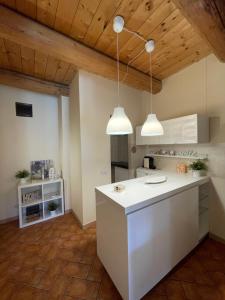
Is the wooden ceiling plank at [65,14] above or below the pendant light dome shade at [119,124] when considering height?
above

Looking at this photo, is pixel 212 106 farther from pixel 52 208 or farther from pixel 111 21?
pixel 52 208

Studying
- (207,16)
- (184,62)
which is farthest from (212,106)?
(207,16)

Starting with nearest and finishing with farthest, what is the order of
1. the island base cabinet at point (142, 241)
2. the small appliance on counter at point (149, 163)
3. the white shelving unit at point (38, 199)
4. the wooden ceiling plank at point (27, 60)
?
the island base cabinet at point (142, 241) < the wooden ceiling plank at point (27, 60) < the white shelving unit at point (38, 199) < the small appliance on counter at point (149, 163)

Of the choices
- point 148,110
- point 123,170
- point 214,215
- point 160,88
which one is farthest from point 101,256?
point 160,88

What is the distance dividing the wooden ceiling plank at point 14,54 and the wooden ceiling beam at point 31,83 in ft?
0.45

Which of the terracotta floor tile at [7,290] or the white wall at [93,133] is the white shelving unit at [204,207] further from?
the terracotta floor tile at [7,290]

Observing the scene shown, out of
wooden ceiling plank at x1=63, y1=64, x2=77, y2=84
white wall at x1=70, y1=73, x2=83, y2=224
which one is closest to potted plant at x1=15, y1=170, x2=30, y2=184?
white wall at x1=70, y1=73, x2=83, y2=224

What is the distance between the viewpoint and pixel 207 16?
1.23m

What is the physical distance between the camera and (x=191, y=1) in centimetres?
108

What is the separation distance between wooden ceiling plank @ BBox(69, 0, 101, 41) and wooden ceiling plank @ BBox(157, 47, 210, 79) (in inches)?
59.9

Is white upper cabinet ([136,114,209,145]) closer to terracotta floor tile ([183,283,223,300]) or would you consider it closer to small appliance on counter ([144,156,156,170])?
small appliance on counter ([144,156,156,170])

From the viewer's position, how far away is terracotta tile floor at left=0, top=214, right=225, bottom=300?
143cm

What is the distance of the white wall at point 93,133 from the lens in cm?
248

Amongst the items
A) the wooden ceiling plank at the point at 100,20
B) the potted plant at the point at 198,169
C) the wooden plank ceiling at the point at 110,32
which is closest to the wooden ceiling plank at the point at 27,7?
the wooden plank ceiling at the point at 110,32
